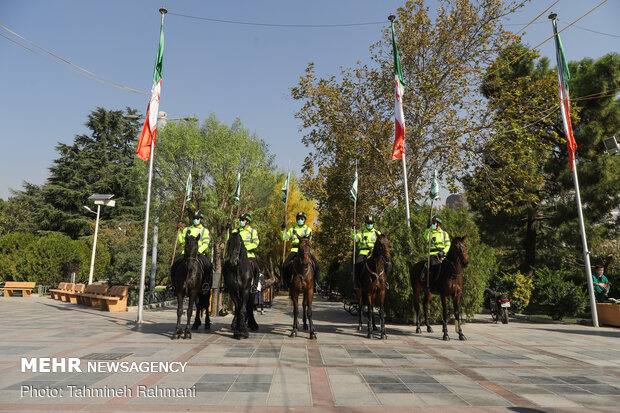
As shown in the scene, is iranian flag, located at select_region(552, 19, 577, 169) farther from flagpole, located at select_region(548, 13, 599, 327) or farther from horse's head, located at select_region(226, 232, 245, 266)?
horse's head, located at select_region(226, 232, 245, 266)

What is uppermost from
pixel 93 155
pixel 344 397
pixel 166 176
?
pixel 93 155

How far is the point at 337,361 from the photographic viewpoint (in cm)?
735

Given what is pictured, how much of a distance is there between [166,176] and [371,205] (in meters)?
12.5

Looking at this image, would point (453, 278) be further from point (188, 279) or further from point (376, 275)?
point (188, 279)

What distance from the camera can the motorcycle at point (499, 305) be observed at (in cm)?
1443

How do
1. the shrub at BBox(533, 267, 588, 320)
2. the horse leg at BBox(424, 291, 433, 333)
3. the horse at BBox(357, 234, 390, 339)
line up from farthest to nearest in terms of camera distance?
the shrub at BBox(533, 267, 588, 320) → the horse leg at BBox(424, 291, 433, 333) → the horse at BBox(357, 234, 390, 339)

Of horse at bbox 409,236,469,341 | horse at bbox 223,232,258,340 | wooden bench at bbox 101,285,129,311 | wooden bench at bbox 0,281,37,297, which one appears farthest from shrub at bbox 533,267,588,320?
wooden bench at bbox 0,281,37,297

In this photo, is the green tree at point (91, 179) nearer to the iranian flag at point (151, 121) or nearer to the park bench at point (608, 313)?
the iranian flag at point (151, 121)

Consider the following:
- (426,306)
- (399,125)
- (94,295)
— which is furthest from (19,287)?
(426,306)

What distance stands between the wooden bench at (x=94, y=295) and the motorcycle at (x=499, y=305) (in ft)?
59.5

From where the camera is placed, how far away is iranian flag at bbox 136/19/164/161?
13383 mm

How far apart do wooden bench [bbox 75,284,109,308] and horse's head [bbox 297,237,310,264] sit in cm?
1366

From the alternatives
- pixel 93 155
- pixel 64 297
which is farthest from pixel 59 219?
pixel 64 297

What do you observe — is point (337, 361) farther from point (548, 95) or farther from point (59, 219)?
point (59, 219)
